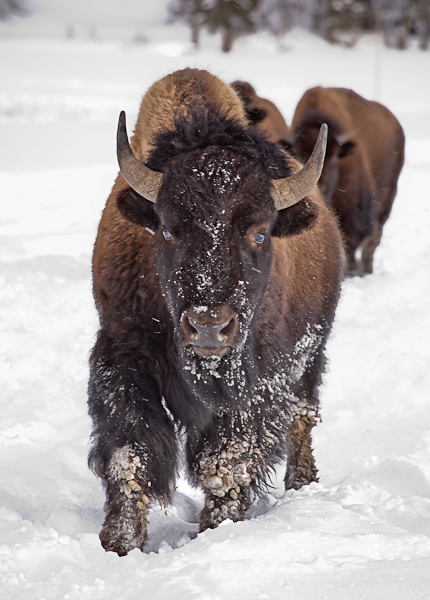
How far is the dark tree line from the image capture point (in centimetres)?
4572

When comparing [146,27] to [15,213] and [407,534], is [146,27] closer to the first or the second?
[15,213]

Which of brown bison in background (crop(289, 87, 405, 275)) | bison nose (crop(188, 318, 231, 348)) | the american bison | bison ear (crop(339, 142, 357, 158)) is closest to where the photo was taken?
bison nose (crop(188, 318, 231, 348))

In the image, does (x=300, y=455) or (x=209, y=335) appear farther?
(x=300, y=455)

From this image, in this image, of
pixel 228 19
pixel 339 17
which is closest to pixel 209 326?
pixel 228 19

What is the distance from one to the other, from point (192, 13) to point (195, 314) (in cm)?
4417

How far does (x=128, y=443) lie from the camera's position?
3.66 metres

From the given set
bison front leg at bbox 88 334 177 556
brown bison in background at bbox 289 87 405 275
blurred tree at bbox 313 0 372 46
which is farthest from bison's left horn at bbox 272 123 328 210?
blurred tree at bbox 313 0 372 46

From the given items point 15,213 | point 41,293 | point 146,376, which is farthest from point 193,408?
point 15,213

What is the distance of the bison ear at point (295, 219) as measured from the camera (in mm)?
3854

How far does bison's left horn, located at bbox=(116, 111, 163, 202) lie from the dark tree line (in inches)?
1692

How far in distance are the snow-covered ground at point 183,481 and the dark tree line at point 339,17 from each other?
34.0 metres

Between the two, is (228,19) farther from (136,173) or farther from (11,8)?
(136,173)

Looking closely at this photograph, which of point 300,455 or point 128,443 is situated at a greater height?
point 128,443

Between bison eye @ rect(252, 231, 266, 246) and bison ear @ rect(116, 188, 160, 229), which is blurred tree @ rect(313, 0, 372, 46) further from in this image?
bison eye @ rect(252, 231, 266, 246)
